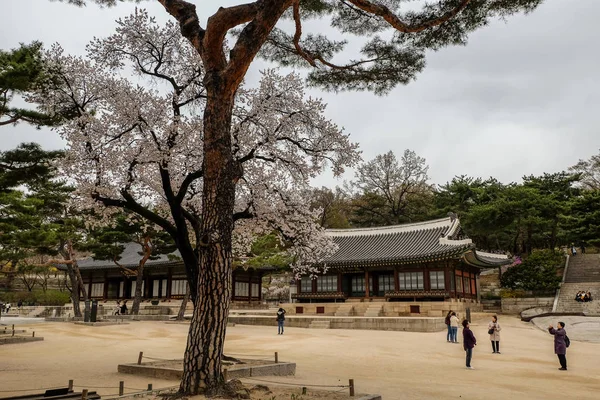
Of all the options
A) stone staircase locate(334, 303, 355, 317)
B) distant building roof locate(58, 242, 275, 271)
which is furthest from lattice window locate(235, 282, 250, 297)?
stone staircase locate(334, 303, 355, 317)

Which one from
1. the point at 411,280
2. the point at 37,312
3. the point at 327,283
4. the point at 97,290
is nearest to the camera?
the point at 411,280

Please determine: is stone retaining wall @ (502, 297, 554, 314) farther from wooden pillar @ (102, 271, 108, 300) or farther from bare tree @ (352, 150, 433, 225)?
wooden pillar @ (102, 271, 108, 300)

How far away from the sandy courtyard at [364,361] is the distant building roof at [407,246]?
7.59 meters

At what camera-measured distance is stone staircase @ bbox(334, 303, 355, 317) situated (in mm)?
32347

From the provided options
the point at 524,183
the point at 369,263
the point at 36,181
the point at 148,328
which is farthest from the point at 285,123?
the point at 524,183

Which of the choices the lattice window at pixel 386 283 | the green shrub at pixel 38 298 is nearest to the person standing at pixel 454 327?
the lattice window at pixel 386 283

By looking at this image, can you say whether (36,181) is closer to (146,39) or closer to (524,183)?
(146,39)

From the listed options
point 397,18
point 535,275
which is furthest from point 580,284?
point 397,18

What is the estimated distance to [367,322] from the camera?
87.1 ft

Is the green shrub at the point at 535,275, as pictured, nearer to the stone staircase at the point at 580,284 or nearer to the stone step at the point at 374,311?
the stone staircase at the point at 580,284

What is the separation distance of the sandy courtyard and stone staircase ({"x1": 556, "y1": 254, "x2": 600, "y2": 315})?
10.1 metres

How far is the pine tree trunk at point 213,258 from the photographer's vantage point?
6656 millimetres

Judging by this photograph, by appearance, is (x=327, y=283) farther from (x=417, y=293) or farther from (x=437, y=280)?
(x=437, y=280)

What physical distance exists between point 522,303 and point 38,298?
5066 cm
